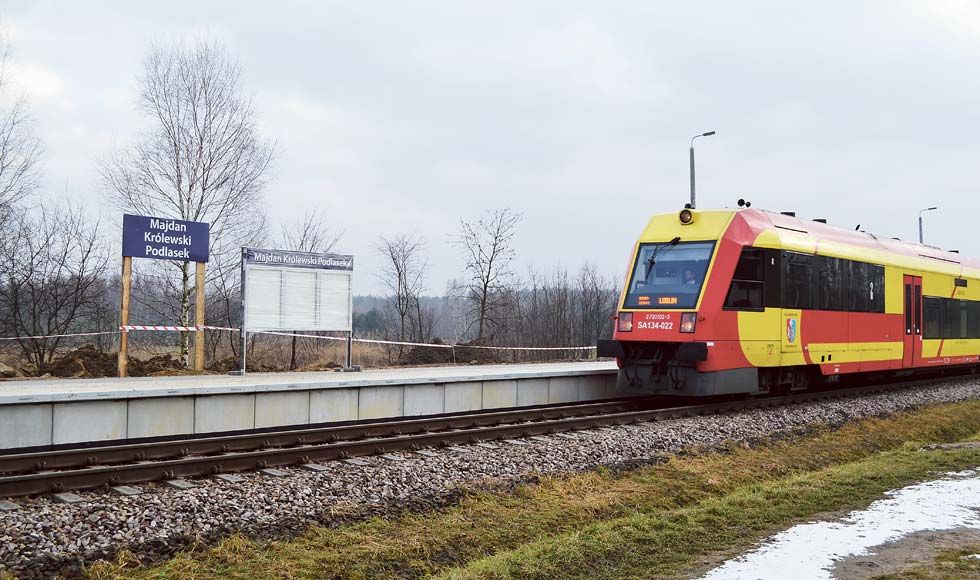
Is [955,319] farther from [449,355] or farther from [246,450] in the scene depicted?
[246,450]

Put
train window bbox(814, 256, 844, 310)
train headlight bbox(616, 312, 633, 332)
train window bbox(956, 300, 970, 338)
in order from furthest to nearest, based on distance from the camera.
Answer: train window bbox(956, 300, 970, 338)
train window bbox(814, 256, 844, 310)
train headlight bbox(616, 312, 633, 332)

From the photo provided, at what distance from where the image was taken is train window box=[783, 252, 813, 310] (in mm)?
14453

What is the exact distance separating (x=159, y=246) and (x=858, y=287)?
14.6 meters

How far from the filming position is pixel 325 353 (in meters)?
27.1

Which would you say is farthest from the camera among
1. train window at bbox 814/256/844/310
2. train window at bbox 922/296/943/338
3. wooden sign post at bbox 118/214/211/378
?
train window at bbox 922/296/943/338

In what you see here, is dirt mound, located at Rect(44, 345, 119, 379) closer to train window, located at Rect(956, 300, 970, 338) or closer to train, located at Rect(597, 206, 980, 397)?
train, located at Rect(597, 206, 980, 397)

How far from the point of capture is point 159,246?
53.9 feet

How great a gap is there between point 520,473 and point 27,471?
5138mm

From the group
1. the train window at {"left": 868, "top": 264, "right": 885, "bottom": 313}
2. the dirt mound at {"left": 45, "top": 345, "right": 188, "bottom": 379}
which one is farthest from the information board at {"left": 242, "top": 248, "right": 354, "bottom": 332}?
the train window at {"left": 868, "top": 264, "right": 885, "bottom": 313}

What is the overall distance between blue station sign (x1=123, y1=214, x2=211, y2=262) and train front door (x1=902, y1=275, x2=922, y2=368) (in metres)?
16.1

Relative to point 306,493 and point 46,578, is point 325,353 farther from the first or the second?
point 46,578

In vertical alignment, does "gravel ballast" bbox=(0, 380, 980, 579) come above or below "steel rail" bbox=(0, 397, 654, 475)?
below

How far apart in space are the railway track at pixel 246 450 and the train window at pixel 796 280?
320cm

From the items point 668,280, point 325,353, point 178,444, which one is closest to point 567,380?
point 668,280
